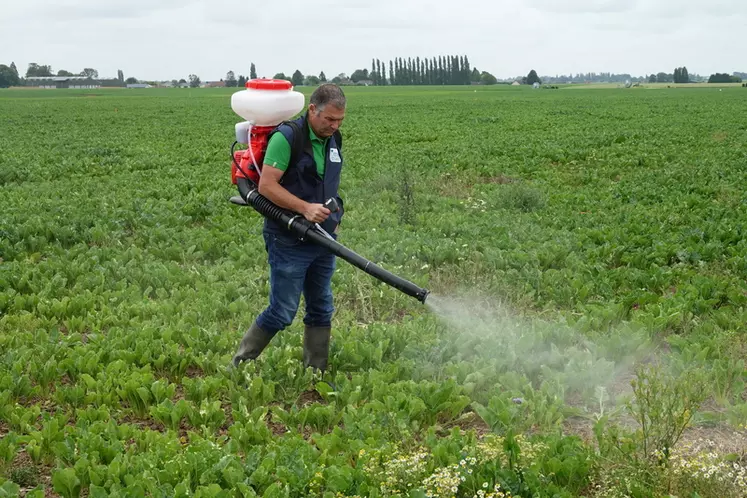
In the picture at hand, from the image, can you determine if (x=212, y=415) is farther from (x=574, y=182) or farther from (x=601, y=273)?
(x=574, y=182)

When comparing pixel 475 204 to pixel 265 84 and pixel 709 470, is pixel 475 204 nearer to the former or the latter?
pixel 265 84

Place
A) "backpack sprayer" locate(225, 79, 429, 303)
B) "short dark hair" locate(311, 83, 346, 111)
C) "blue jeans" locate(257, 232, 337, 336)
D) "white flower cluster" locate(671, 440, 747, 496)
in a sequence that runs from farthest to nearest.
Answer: "blue jeans" locate(257, 232, 337, 336) → "backpack sprayer" locate(225, 79, 429, 303) → "short dark hair" locate(311, 83, 346, 111) → "white flower cluster" locate(671, 440, 747, 496)

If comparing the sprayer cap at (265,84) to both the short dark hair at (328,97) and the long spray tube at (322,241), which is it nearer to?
the short dark hair at (328,97)

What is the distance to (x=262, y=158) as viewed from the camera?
189 inches

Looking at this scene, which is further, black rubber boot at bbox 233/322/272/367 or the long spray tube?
black rubber boot at bbox 233/322/272/367

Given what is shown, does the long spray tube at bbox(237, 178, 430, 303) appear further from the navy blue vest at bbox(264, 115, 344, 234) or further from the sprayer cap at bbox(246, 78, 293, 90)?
the sprayer cap at bbox(246, 78, 293, 90)

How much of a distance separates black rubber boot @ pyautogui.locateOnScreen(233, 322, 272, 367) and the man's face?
1.47 metres

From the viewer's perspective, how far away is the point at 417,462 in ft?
12.2

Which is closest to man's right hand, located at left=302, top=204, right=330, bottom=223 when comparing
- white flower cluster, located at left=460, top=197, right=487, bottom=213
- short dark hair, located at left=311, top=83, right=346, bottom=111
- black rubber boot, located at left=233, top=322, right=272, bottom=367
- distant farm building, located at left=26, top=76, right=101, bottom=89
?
short dark hair, located at left=311, top=83, right=346, bottom=111

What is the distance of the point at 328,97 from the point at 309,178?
56cm

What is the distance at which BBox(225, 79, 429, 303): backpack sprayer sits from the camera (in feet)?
15.0

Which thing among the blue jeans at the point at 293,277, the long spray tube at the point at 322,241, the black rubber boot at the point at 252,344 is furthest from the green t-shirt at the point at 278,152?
the black rubber boot at the point at 252,344

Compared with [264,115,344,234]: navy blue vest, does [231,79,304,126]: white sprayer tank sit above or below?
above

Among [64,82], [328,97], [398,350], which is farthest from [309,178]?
[64,82]
